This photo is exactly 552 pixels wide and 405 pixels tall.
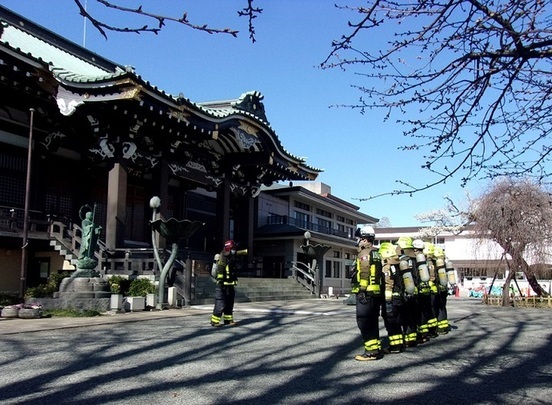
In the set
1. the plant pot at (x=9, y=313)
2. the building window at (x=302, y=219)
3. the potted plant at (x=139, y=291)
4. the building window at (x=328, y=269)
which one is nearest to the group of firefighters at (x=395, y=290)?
the potted plant at (x=139, y=291)

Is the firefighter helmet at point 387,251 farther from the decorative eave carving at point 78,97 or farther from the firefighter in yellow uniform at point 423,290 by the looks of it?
the decorative eave carving at point 78,97

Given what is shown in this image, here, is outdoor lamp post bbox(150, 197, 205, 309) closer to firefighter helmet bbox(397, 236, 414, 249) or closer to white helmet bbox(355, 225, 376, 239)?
firefighter helmet bbox(397, 236, 414, 249)

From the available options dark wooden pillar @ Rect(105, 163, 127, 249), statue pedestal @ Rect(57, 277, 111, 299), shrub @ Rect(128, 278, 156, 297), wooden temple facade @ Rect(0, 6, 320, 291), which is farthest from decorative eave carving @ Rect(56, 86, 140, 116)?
shrub @ Rect(128, 278, 156, 297)

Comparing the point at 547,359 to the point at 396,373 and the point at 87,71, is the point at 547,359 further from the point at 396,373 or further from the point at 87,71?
the point at 87,71

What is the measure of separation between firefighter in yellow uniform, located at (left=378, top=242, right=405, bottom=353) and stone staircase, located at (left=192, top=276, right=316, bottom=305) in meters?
10.7

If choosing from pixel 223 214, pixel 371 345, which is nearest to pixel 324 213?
pixel 223 214

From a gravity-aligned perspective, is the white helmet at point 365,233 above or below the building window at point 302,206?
below

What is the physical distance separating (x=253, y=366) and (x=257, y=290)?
15.4 m

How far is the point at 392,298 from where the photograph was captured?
8531 millimetres

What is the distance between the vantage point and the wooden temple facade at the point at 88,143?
56.8ft

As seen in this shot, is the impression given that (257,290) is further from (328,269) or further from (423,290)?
(328,269)

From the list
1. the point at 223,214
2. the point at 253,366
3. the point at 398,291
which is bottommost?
the point at 253,366

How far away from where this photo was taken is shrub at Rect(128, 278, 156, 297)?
655 inches

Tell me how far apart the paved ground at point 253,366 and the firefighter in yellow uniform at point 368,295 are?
28 centimetres
